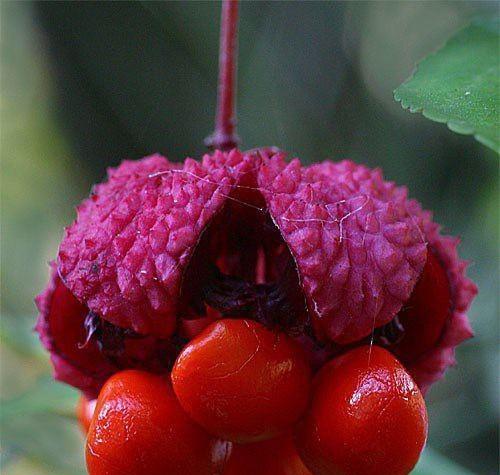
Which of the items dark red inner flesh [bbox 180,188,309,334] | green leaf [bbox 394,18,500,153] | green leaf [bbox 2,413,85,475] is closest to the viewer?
green leaf [bbox 394,18,500,153]

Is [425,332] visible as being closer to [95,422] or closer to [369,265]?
[369,265]

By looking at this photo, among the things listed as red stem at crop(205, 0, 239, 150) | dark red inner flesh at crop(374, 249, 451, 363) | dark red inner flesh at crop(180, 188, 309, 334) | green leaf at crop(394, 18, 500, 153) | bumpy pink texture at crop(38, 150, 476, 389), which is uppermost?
green leaf at crop(394, 18, 500, 153)

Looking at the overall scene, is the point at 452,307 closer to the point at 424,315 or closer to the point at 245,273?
the point at 424,315

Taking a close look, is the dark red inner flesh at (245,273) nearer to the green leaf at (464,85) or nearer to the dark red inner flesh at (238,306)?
the dark red inner flesh at (238,306)

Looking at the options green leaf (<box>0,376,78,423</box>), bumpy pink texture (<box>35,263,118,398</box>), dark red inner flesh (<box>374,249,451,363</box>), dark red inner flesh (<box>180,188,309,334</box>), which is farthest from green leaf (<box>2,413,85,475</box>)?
dark red inner flesh (<box>374,249,451,363</box>)

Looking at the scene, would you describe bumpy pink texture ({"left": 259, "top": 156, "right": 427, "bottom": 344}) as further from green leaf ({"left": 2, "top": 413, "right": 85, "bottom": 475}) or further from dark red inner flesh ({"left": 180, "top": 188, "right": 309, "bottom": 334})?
green leaf ({"left": 2, "top": 413, "right": 85, "bottom": 475})

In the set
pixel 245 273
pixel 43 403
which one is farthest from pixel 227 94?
pixel 43 403
